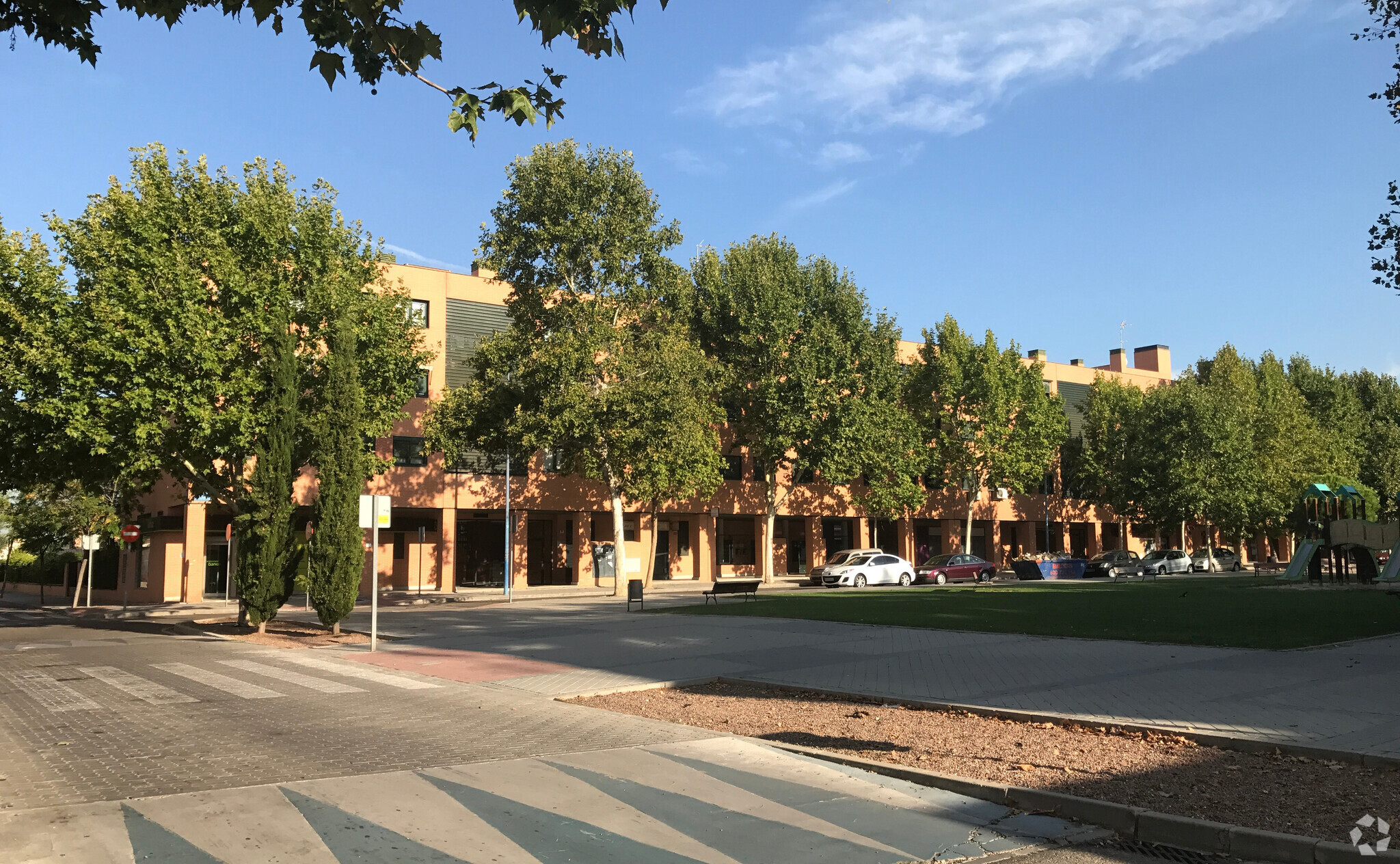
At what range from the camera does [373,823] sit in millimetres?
6004

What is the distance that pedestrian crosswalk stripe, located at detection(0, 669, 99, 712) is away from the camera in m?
11.1

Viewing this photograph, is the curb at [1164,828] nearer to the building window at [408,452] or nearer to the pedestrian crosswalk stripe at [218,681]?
the pedestrian crosswalk stripe at [218,681]

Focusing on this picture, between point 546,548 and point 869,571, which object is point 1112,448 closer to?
point 869,571

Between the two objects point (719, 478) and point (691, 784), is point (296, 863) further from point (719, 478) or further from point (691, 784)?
point (719, 478)

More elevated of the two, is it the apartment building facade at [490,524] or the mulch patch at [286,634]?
the apartment building facade at [490,524]

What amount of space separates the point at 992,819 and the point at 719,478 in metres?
36.8

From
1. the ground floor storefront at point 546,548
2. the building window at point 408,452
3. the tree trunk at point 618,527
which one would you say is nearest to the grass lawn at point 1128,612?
the tree trunk at point 618,527

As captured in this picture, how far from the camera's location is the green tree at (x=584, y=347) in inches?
1362

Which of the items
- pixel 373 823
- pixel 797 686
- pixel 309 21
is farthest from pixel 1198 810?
pixel 309 21

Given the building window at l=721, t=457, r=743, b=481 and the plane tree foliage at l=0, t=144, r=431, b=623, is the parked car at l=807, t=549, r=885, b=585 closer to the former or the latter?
the building window at l=721, t=457, r=743, b=481

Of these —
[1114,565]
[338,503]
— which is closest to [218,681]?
[338,503]

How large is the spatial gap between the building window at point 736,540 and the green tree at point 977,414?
10266 millimetres

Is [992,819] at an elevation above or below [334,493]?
below

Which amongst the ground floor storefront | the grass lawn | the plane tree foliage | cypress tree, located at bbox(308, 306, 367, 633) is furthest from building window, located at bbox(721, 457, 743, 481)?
cypress tree, located at bbox(308, 306, 367, 633)
